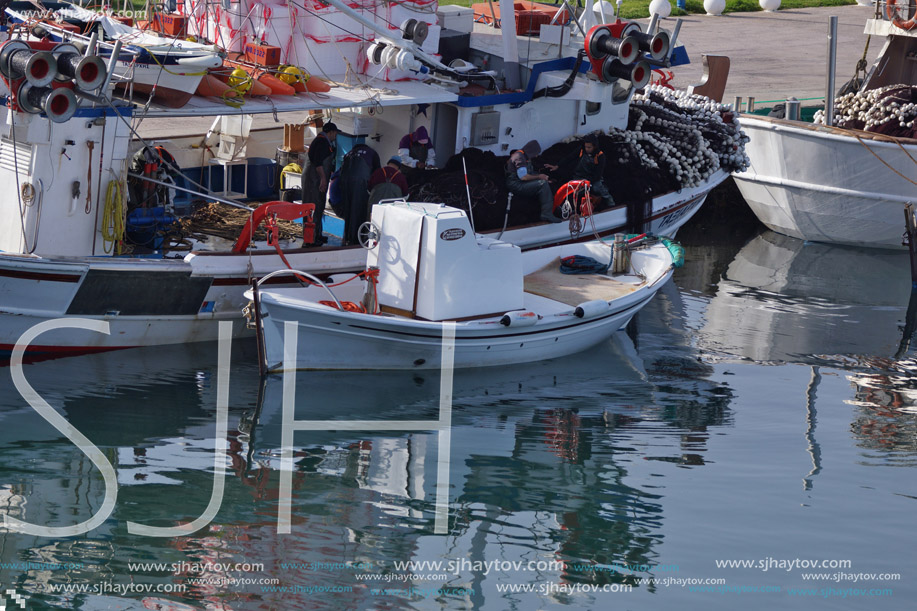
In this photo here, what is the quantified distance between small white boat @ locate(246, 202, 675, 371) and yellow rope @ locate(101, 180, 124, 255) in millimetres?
1682

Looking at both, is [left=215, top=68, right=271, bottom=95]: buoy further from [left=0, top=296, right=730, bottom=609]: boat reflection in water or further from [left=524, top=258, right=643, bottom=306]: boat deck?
[left=524, top=258, right=643, bottom=306]: boat deck

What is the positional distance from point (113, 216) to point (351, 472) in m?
4.00

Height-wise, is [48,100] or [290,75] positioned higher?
[290,75]

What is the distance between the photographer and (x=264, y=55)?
13.6m

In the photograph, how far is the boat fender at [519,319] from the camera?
12.4 meters

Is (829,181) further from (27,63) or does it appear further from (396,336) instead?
(27,63)

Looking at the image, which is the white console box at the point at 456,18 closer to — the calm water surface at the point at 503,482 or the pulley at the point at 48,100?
the calm water surface at the point at 503,482

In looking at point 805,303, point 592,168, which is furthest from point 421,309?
point 805,303

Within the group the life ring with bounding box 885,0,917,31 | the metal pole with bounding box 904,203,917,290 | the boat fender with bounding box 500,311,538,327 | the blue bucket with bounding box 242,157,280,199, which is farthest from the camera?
the life ring with bounding box 885,0,917,31

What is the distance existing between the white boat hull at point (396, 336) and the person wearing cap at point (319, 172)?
133cm

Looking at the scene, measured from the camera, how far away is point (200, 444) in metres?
11.0

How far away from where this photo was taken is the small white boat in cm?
1209

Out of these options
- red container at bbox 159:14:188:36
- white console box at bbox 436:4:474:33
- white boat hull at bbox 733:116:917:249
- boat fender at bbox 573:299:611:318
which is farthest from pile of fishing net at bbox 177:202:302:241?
white boat hull at bbox 733:116:917:249

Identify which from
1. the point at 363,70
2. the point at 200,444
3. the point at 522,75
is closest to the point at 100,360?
the point at 200,444
